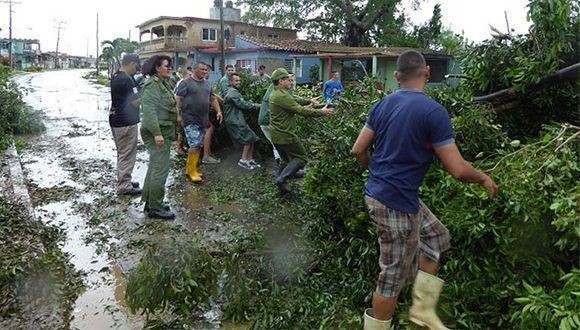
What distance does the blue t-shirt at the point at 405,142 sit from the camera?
103 inches

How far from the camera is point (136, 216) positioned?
5.97 metres

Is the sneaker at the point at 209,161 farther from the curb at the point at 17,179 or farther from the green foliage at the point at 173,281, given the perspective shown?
the green foliage at the point at 173,281

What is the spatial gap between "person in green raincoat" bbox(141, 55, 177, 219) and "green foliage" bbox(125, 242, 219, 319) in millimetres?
2167

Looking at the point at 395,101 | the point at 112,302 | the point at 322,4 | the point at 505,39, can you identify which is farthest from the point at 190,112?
the point at 322,4

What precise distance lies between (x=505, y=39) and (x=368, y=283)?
2.53 m

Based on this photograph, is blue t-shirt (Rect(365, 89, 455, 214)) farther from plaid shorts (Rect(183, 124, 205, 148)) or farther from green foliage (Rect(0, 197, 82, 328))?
plaid shorts (Rect(183, 124, 205, 148))

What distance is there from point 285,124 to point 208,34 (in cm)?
4067

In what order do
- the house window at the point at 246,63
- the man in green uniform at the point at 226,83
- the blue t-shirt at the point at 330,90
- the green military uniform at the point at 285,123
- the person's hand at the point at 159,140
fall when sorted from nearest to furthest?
the person's hand at the point at 159,140, the green military uniform at the point at 285,123, the blue t-shirt at the point at 330,90, the man in green uniform at the point at 226,83, the house window at the point at 246,63

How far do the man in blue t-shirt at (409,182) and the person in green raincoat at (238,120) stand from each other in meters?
5.49

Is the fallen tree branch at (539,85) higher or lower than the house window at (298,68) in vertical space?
lower

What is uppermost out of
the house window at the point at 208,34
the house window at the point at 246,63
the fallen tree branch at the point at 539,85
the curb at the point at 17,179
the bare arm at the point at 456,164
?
the house window at the point at 208,34

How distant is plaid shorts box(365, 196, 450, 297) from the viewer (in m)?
2.79

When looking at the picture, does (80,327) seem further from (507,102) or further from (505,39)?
(505,39)

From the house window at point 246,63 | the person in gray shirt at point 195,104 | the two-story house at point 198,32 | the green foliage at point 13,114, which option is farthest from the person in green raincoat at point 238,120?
the two-story house at point 198,32
